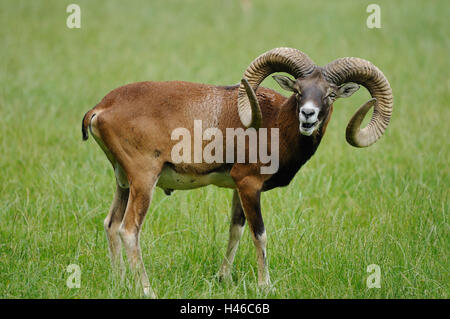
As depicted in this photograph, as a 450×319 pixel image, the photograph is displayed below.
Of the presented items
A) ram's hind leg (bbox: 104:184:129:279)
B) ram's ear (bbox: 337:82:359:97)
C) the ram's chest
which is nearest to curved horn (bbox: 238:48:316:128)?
ram's ear (bbox: 337:82:359:97)

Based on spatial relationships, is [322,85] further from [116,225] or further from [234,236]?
[116,225]

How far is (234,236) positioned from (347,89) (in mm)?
1742

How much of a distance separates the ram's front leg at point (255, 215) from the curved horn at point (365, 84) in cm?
97

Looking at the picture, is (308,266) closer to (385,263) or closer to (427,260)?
(385,263)

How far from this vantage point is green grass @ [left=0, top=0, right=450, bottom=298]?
611 centimetres

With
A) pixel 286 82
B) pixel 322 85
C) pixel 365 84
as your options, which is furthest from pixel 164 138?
pixel 365 84

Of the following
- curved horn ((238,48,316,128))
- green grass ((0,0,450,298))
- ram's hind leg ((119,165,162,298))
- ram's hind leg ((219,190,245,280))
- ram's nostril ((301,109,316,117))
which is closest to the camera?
ram's nostril ((301,109,316,117))

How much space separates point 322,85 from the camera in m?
5.86

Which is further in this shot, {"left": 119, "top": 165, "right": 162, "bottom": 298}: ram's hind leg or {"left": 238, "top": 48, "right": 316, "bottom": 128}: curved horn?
{"left": 238, "top": 48, "right": 316, "bottom": 128}: curved horn

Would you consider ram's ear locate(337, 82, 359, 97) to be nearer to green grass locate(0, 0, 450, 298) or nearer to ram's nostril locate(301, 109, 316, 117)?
ram's nostril locate(301, 109, 316, 117)

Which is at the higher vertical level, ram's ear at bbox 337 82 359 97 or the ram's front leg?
ram's ear at bbox 337 82 359 97

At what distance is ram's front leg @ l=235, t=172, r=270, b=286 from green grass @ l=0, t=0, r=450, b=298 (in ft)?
0.49

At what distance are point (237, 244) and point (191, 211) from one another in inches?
48.1

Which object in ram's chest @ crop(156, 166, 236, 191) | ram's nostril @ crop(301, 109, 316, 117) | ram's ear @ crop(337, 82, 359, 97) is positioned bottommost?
ram's chest @ crop(156, 166, 236, 191)
